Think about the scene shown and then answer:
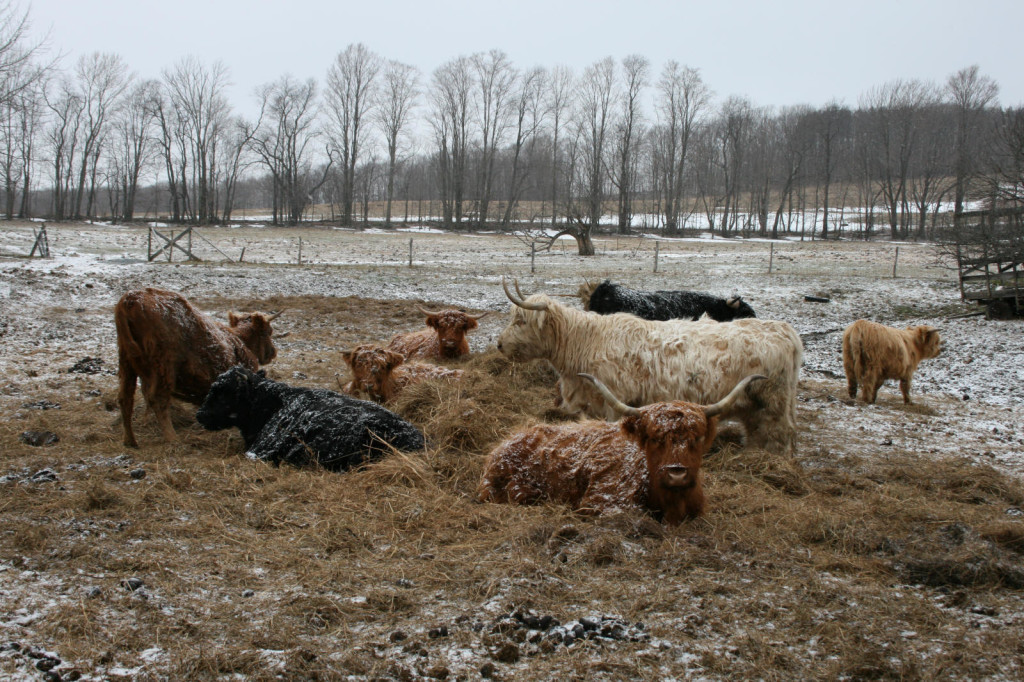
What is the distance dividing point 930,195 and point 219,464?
70409mm

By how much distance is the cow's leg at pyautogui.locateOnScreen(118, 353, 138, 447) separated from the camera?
5773 millimetres

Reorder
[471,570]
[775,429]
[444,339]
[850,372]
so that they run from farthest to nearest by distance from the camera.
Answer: [444,339], [850,372], [775,429], [471,570]

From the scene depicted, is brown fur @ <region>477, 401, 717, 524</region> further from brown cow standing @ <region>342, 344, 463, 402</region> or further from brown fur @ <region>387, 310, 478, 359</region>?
brown fur @ <region>387, 310, 478, 359</region>

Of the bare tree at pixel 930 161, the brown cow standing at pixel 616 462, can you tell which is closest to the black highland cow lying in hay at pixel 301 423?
the brown cow standing at pixel 616 462

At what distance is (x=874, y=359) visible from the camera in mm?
8430

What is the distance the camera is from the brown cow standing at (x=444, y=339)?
368 inches

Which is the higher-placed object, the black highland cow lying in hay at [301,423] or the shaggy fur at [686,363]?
the shaggy fur at [686,363]

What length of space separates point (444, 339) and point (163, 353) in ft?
12.8

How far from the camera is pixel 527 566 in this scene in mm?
3648

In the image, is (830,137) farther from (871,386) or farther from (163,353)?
(163,353)

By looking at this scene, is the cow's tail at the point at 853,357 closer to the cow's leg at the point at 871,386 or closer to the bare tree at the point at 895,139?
the cow's leg at the point at 871,386

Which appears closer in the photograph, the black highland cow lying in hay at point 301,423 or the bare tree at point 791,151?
the black highland cow lying in hay at point 301,423

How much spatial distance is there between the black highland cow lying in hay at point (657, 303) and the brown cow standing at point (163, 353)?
17.2 ft

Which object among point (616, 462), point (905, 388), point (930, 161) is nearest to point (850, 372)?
point (905, 388)
